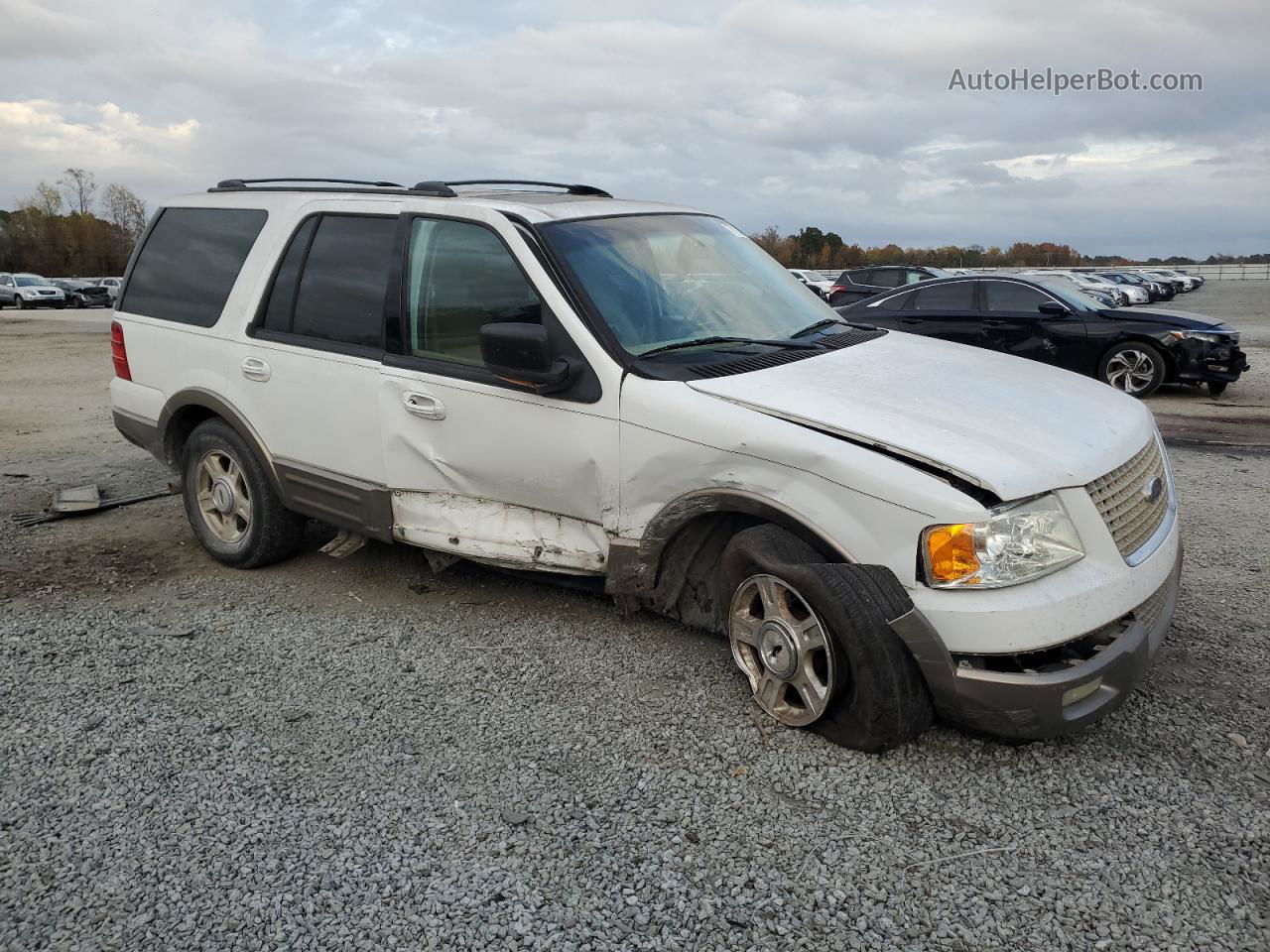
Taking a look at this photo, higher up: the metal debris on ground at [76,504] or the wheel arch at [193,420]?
the wheel arch at [193,420]

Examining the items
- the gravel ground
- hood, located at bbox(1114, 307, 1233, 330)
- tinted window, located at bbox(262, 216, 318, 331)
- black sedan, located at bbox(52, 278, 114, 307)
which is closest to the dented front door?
the gravel ground

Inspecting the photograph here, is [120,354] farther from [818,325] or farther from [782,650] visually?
[782,650]

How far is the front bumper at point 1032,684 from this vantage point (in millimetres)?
2941

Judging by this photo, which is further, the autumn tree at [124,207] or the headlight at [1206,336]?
the autumn tree at [124,207]

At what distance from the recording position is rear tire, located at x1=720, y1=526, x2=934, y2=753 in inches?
120

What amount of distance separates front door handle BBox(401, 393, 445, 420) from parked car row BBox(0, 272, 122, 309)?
41242 millimetres

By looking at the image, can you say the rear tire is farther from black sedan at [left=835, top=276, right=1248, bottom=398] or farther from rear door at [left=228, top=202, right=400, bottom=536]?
black sedan at [left=835, top=276, right=1248, bottom=398]

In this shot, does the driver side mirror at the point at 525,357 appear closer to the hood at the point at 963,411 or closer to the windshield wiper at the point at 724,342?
the windshield wiper at the point at 724,342

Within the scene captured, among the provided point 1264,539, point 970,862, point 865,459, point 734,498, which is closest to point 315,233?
point 734,498

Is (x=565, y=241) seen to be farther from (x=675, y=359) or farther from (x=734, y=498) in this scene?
(x=734, y=498)

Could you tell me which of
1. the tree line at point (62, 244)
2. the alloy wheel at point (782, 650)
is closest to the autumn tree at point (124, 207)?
the tree line at point (62, 244)

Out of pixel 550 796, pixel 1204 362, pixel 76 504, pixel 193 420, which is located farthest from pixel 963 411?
pixel 1204 362

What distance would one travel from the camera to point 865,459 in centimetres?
308

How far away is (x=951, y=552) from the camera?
2953 mm
